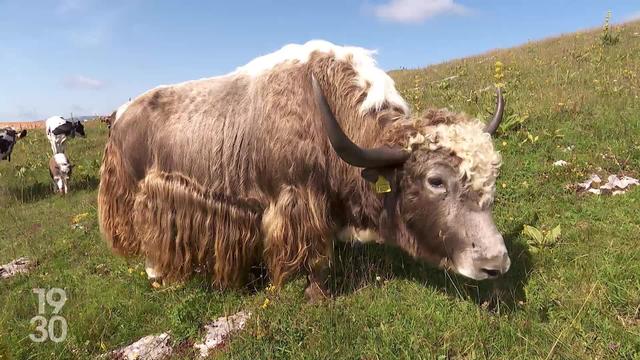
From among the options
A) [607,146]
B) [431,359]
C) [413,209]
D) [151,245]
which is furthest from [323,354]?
[607,146]

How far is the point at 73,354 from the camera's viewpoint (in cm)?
397

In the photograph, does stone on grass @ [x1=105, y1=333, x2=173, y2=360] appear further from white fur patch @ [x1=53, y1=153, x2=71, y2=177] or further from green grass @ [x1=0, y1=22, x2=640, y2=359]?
white fur patch @ [x1=53, y1=153, x2=71, y2=177]

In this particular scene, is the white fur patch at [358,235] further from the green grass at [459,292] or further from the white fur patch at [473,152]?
the white fur patch at [473,152]

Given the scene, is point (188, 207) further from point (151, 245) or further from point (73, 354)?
point (73, 354)

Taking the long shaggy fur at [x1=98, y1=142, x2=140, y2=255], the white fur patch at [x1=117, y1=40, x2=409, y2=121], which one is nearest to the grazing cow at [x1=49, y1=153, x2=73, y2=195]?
the long shaggy fur at [x1=98, y1=142, x2=140, y2=255]

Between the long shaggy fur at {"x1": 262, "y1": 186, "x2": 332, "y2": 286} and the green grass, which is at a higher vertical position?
the long shaggy fur at {"x1": 262, "y1": 186, "x2": 332, "y2": 286}

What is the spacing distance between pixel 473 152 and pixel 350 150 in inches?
34.5

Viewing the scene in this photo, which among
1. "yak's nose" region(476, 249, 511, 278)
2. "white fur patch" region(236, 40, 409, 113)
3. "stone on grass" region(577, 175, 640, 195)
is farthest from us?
"stone on grass" region(577, 175, 640, 195)

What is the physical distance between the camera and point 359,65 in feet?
15.0

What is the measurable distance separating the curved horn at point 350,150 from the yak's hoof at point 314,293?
127cm

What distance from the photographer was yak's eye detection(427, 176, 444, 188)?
3645 mm

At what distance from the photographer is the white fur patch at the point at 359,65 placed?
4.30 meters

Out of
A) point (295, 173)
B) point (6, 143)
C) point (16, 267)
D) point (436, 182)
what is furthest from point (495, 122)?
point (6, 143)

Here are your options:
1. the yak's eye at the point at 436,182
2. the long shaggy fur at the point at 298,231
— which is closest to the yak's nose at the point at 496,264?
the yak's eye at the point at 436,182
